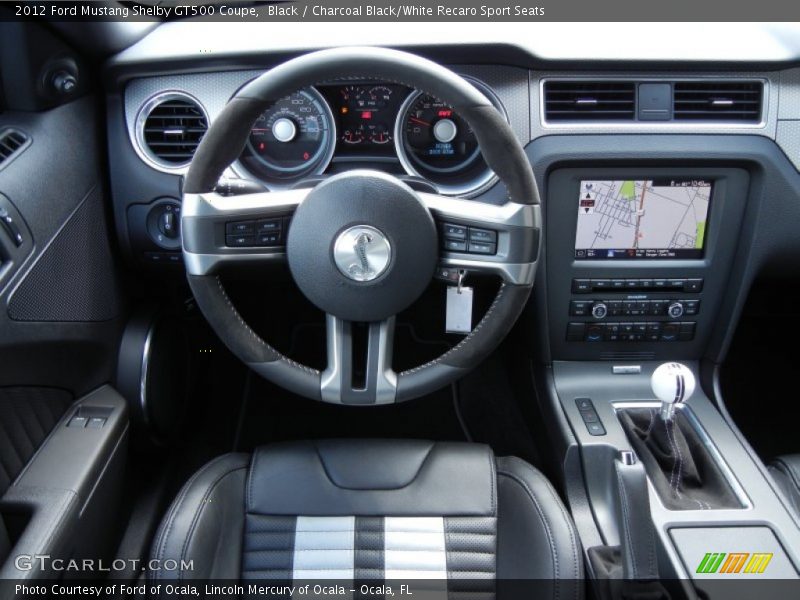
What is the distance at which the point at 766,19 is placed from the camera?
1525 millimetres

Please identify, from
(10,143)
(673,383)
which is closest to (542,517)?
(673,383)

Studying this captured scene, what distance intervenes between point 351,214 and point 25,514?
2.42 ft

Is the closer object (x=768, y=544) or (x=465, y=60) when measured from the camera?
(x=768, y=544)

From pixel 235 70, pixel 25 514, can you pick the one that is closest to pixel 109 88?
pixel 235 70

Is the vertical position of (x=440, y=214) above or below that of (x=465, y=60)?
below

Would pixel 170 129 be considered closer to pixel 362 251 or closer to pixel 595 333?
pixel 362 251

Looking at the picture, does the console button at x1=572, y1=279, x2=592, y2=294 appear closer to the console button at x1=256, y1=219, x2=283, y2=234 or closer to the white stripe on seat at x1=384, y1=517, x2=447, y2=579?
the white stripe on seat at x1=384, y1=517, x2=447, y2=579

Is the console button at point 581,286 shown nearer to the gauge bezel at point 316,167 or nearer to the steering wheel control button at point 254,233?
the gauge bezel at point 316,167

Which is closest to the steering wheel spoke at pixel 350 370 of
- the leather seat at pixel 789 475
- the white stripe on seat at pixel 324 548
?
the white stripe on seat at pixel 324 548

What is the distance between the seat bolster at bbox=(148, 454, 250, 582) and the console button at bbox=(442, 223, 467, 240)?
61 centimetres

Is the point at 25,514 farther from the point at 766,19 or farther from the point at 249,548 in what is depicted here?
the point at 766,19

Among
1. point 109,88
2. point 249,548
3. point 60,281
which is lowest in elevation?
point 249,548

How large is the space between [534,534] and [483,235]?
545 mm

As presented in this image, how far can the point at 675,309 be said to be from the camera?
1618 mm
